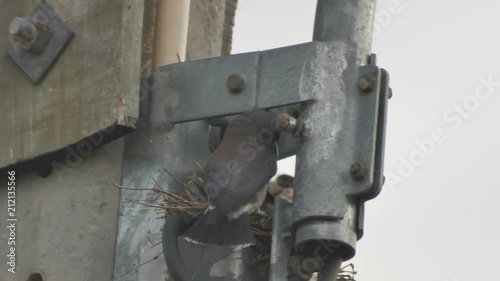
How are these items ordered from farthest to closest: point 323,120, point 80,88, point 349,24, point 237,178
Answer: point 80,88
point 237,178
point 349,24
point 323,120

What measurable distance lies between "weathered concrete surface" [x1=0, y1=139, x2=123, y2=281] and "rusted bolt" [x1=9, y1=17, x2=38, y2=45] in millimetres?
478

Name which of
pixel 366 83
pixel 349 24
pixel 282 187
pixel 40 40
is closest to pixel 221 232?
pixel 366 83

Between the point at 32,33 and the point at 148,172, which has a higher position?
the point at 32,33

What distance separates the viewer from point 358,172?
632 centimetres

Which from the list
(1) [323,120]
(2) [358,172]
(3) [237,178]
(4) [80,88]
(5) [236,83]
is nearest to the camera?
(2) [358,172]

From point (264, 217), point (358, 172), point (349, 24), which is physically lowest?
point (358, 172)

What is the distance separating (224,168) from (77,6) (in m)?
0.88

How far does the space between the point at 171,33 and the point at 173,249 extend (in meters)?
1.08

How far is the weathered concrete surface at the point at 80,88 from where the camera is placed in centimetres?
684

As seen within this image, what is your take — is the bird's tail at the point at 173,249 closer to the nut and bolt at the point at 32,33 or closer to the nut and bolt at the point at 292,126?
the nut and bolt at the point at 292,126

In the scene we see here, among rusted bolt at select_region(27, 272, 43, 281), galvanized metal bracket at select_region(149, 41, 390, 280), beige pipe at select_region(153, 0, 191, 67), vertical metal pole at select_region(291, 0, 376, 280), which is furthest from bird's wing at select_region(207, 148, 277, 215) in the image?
rusted bolt at select_region(27, 272, 43, 281)

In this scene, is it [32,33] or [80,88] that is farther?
[32,33]

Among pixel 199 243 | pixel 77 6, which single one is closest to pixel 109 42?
pixel 77 6

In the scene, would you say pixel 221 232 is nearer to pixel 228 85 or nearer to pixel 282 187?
pixel 228 85
